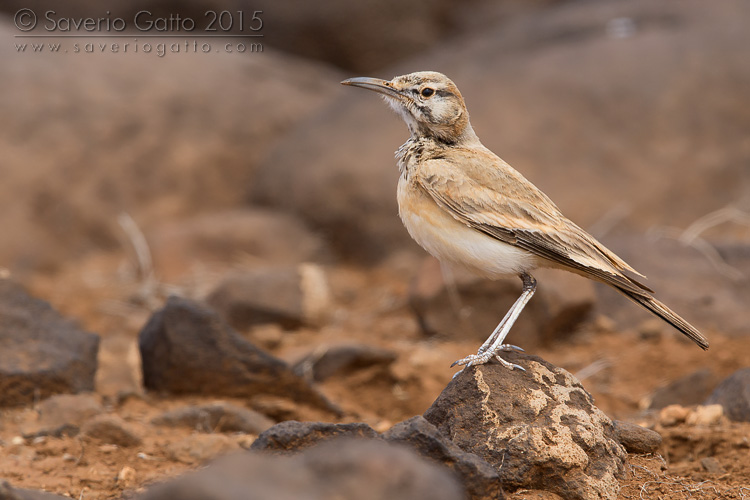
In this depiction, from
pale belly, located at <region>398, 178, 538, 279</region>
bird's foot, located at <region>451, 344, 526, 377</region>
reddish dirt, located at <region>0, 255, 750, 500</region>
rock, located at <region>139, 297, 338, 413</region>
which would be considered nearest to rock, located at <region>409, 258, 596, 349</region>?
reddish dirt, located at <region>0, 255, 750, 500</region>

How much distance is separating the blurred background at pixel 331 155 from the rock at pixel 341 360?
1.38m

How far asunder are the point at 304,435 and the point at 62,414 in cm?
278

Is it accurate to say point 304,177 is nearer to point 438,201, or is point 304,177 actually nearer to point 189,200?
point 189,200

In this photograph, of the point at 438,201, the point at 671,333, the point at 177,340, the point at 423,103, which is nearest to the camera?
the point at 438,201

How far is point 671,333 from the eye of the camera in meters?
8.92

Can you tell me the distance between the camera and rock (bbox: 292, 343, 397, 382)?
7.93m

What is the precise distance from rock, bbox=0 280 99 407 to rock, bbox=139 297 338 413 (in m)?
0.51

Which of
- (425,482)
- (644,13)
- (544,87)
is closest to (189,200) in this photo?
(544,87)

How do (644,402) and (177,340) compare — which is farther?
(644,402)

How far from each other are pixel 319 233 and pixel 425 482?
8.98m

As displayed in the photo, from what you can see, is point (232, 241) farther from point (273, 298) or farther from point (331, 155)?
point (273, 298)

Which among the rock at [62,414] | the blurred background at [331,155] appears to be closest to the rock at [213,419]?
the rock at [62,414]

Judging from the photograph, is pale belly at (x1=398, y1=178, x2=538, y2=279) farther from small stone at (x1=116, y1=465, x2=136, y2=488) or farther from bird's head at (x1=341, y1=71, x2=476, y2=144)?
small stone at (x1=116, y1=465, x2=136, y2=488)

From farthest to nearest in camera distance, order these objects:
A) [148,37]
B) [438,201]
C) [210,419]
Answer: [148,37] < [210,419] < [438,201]
